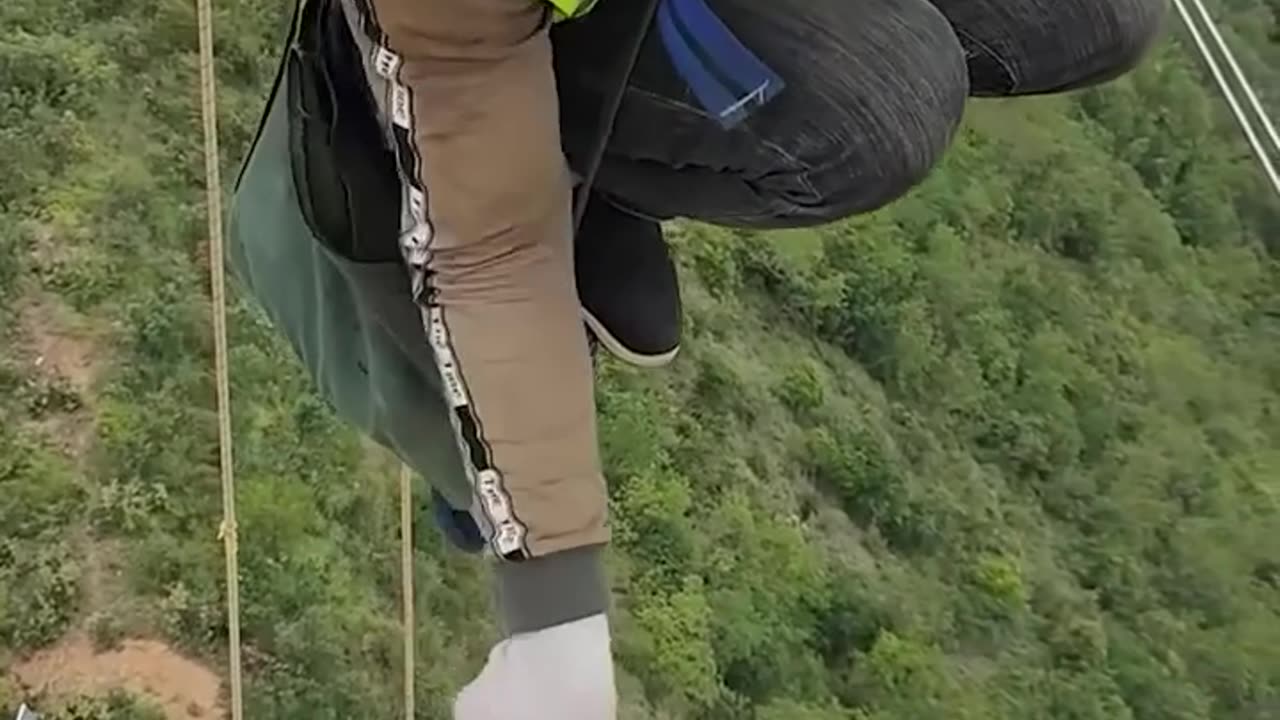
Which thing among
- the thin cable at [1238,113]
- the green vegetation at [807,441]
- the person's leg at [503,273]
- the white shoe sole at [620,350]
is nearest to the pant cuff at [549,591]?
the person's leg at [503,273]

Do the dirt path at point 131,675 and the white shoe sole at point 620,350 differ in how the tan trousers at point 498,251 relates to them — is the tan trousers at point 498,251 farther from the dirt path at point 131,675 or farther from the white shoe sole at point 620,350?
the dirt path at point 131,675

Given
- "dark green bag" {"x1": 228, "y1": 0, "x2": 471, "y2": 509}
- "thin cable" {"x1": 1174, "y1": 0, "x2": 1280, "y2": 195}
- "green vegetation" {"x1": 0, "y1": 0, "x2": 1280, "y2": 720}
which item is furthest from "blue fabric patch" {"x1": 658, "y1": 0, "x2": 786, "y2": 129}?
"green vegetation" {"x1": 0, "y1": 0, "x2": 1280, "y2": 720}

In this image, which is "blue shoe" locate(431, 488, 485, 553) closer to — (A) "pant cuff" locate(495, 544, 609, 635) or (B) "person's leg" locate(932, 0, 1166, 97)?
(A) "pant cuff" locate(495, 544, 609, 635)

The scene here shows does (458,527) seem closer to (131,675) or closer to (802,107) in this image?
(802,107)

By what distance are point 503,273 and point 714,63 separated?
0.36ft

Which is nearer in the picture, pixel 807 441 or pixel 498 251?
pixel 498 251

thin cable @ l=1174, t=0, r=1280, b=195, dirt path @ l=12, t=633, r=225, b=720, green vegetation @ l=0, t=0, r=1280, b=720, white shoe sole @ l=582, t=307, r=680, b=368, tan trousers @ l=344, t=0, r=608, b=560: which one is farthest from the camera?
green vegetation @ l=0, t=0, r=1280, b=720

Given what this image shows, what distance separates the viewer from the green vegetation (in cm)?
276

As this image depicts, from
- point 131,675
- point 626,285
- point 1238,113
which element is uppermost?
point 626,285

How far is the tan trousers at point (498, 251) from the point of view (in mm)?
594

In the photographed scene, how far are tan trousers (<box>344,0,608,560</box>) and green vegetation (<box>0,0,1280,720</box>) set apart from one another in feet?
6.08

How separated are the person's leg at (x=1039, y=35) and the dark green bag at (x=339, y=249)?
0.76ft

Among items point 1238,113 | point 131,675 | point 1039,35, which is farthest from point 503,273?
point 131,675

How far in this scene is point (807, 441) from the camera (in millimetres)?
4434
